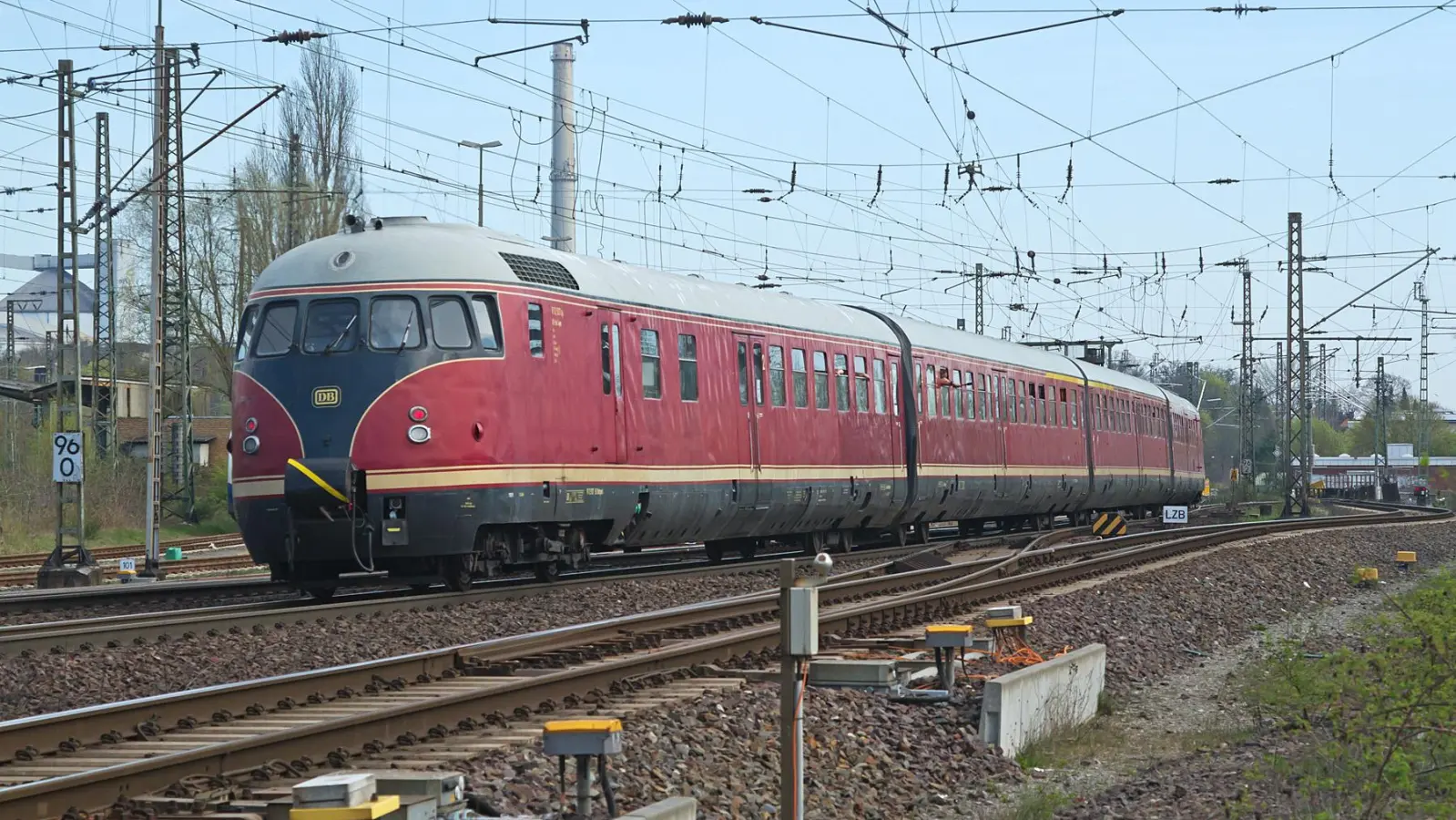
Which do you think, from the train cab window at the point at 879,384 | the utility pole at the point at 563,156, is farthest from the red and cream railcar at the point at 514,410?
the utility pole at the point at 563,156

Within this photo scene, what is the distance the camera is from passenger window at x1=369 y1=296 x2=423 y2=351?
15656 millimetres

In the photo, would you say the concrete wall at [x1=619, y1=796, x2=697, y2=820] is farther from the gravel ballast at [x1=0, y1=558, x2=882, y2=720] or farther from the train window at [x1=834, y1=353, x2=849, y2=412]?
the train window at [x1=834, y1=353, x2=849, y2=412]

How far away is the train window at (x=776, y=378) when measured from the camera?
Answer: 2191cm

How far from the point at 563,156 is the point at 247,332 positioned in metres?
19.6

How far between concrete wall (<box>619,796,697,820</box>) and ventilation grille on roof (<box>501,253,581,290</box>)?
10024 millimetres

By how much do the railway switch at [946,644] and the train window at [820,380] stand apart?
38.9 ft

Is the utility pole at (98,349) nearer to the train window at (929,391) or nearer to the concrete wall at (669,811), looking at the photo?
the train window at (929,391)

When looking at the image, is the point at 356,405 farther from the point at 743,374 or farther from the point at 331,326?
the point at 743,374

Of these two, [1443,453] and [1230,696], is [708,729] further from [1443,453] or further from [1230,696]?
[1443,453]

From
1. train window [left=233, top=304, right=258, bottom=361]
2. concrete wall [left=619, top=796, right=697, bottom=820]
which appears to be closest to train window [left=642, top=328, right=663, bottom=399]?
train window [left=233, top=304, right=258, bottom=361]

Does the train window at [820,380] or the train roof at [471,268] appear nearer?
the train roof at [471,268]

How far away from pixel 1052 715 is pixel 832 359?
12.9 metres

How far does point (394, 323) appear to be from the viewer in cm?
1574

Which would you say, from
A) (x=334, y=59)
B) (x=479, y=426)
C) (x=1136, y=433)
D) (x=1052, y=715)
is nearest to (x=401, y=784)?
(x=1052, y=715)
